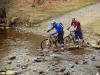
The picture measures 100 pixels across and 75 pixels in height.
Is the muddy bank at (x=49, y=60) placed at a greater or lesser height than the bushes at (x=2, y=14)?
lesser

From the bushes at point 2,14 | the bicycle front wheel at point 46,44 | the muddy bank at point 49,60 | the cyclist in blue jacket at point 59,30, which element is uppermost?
the bushes at point 2,14

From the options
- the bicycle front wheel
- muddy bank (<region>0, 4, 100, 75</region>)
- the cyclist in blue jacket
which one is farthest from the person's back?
muddy bank (<region>0, 4, 100, 75</region>)

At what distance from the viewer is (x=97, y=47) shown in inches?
830

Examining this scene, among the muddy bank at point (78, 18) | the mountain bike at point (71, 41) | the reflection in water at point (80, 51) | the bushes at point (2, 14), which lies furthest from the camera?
the bushes at point (2, 14)

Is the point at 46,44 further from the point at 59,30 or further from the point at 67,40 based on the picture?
the point at 67,40

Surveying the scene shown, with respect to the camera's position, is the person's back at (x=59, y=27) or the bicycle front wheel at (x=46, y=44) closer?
the person's back at (x=59, y=27)

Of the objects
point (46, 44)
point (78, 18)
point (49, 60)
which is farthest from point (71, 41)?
point (78, 18)

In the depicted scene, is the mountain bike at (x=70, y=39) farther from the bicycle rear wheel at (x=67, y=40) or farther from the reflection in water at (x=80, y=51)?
the reflection in water at (x=80, y=51)

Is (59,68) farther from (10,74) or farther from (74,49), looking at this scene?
(74,49)

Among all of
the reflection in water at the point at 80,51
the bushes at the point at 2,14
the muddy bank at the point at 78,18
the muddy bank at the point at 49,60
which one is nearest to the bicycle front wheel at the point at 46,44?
the muddy bank at the point at 49,60

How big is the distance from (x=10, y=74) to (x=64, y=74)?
2.84 meters

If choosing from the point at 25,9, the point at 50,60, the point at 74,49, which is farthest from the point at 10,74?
the point at 25,9

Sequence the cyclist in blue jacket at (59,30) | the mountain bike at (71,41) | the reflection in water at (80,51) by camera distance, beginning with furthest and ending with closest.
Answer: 1. the mountain bike at (71,41)
2. the cyclist in blue jacket at (59,30)
3. the reflection in water at (80,51)

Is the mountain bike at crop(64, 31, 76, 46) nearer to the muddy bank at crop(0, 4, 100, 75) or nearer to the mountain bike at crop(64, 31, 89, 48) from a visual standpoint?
the mountain bike at crop(64, 31, 89, 48)
